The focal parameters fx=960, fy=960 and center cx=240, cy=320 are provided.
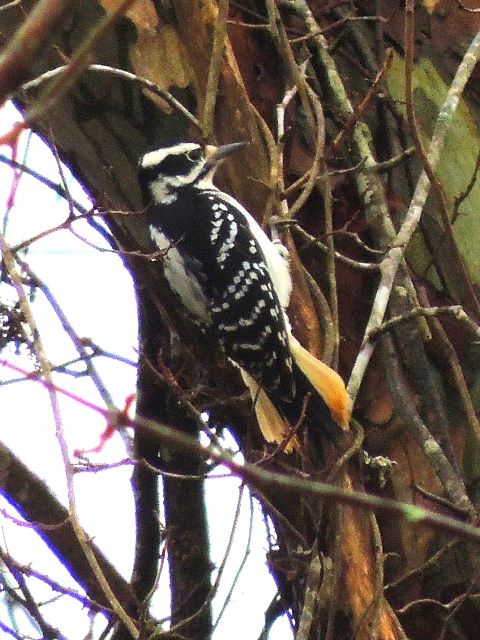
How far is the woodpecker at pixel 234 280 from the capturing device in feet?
9.03

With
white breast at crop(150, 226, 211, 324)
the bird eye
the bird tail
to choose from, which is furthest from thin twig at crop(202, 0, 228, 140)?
the bird tail

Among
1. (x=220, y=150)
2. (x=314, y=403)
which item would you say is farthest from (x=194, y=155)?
(x=314, y=403)

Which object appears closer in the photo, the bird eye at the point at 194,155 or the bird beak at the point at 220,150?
the bird beak at the point at 220,150

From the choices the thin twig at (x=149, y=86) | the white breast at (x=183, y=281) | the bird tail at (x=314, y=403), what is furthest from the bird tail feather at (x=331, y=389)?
the thin twig at (x=149, y=86)

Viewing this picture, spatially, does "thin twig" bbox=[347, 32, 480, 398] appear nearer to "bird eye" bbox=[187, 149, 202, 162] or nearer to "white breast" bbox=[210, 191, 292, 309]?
"white breast" bbox=[210, 191, 292, 309]

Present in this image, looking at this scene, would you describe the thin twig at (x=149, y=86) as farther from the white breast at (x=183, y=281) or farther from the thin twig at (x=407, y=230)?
the thin twig at (x=407, y=230)

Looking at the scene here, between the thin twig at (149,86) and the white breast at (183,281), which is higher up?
the thin twig at (149,86)

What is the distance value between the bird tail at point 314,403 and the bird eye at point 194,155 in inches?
26.0

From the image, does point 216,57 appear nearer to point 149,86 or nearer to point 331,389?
point 149,86

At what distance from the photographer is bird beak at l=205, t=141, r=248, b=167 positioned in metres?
2.75

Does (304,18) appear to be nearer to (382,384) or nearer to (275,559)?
(382,384)

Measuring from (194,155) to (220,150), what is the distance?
32 centimetres

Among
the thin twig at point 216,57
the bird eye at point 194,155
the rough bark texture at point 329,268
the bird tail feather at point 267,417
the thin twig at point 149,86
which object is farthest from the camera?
the bird eye at point 194,155

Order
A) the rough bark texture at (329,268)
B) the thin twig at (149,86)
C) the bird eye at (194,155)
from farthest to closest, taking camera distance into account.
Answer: the bird eye at (194,155) < the thin twig at (149,86) < the rough bark texture at (329,268)
